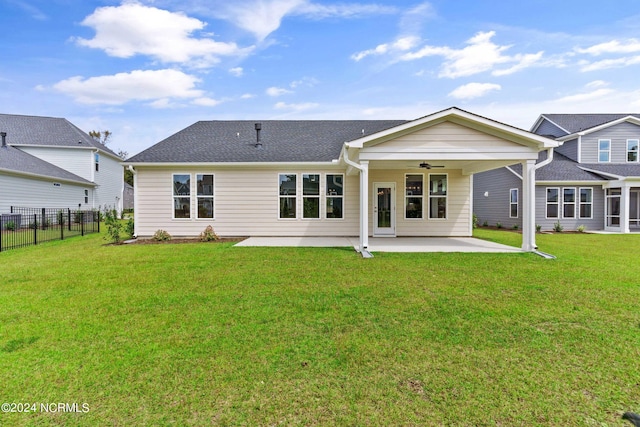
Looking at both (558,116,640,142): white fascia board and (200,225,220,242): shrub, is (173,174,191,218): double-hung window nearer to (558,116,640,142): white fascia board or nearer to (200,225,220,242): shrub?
(200,225,220,242): shrub

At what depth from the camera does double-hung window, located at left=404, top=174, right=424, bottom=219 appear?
13.1 m

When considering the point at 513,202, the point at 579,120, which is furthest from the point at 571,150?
the point at 513,202

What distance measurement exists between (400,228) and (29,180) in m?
21.5

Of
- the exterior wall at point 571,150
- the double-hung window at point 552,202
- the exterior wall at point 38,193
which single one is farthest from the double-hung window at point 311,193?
the exterior wall at point 38,193

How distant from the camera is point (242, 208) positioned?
1271cm

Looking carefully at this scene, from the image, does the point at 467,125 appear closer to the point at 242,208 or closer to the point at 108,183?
the point at 242,208

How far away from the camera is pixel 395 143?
8.89 meters

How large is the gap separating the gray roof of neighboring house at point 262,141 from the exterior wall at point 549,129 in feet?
38.8

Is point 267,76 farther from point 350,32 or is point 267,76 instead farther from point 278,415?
point 278,415

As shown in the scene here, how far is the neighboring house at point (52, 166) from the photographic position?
18.8 m

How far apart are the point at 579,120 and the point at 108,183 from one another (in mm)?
35853

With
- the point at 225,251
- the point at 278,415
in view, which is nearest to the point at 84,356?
the point at 278,415

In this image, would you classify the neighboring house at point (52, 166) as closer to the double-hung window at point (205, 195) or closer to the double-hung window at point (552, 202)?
the double-hung window at point (205, 195)

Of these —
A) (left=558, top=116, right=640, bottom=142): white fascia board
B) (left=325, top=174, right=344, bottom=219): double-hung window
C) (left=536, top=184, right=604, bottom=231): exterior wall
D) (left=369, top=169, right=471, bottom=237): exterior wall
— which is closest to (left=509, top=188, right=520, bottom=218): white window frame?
(left=536, top=184, right=604, bottom=231): exterior wall
